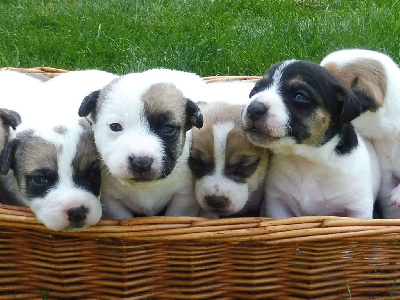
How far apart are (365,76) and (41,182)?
1831mm

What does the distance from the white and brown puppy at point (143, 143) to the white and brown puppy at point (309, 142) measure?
367 mm

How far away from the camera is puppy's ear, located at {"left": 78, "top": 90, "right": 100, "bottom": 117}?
2.94 metres

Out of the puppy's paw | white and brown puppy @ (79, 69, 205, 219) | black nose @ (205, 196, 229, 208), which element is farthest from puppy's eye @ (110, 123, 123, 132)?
the puppy's paw

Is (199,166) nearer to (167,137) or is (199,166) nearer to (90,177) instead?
(167,137)

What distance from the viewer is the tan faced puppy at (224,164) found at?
299 cm

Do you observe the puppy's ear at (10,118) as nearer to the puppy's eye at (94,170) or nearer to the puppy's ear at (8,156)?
the puppy's ear at (8,156)

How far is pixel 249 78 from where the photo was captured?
14.7 ft

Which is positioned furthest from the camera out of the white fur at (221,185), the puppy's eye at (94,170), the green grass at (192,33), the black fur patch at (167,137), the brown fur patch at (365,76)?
the green grass at (192,33)

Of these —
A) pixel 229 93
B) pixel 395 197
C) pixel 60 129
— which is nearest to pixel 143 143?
pixel 60 129

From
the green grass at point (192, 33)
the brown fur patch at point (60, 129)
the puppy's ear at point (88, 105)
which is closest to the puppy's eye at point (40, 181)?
the brown fur patch at point (60, 129)

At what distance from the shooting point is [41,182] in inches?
110

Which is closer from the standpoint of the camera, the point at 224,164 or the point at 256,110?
the point at 256,110

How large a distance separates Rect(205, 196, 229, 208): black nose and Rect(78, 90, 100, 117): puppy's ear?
0.73m

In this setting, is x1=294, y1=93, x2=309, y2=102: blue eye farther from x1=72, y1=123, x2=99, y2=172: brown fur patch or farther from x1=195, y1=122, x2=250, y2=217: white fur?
x1=72, y1=123, x2=99, y2=172: brown fur patch
